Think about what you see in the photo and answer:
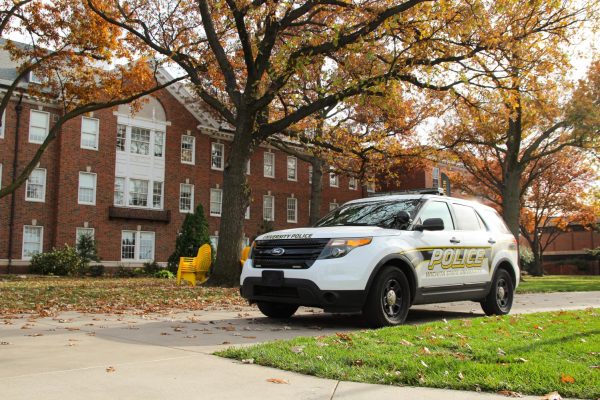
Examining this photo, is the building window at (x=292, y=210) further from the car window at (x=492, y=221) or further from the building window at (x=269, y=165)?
the car window at (x=492, y=221)

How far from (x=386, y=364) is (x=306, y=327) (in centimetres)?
323

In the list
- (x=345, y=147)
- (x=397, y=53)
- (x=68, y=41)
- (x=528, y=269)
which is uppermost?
(x=68, y=41)

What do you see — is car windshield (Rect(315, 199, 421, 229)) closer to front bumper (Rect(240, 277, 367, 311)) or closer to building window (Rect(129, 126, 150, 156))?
front bumper (Rect(240, 277, 367, 311))

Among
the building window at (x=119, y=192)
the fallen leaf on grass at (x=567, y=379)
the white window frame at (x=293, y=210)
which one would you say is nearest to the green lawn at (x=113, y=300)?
the fallen leaf on grass at (x=567, y=379)

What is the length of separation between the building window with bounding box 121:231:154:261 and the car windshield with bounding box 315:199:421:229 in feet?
79.6

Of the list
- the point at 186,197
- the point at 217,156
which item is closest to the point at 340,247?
the point at 186,197

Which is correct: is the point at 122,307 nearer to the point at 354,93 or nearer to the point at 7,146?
the point at 354,93

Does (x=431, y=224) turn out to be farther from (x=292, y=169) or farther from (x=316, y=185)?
(x=292, y=169)

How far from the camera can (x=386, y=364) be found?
4.99 meters

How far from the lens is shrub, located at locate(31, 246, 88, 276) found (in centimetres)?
2661

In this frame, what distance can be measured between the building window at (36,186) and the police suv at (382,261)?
2314 centimetres

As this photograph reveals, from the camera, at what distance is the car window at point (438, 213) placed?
870cm

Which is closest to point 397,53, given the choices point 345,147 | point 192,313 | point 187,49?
point 345,147

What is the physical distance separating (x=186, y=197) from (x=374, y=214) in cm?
2711
